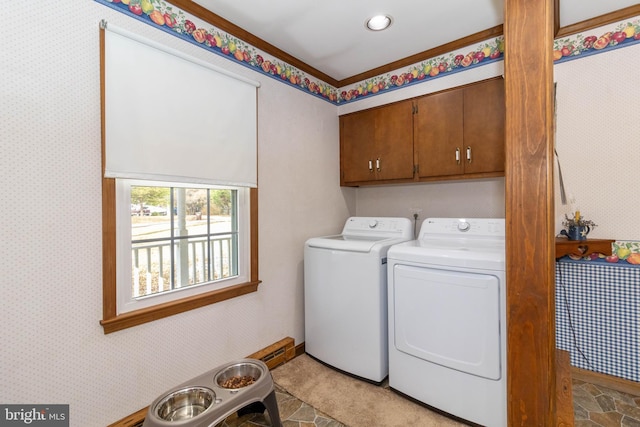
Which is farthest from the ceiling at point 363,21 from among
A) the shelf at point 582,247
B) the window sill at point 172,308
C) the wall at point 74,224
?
the window sill at point 172,308

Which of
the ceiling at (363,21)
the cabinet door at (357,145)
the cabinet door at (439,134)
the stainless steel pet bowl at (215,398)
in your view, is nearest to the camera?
the stainless steel pet bowl at (215,398)

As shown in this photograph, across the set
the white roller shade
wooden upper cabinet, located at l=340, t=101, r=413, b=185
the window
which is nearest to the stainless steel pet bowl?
the window

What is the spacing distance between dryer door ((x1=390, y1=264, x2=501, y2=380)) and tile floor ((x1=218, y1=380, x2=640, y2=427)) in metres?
0.64

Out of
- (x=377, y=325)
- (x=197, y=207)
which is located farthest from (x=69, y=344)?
(x=377, y=325)

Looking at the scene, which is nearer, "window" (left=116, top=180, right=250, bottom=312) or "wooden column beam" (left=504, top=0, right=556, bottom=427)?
"wooden column beam" (left=504, top=0, right=556, bottom=427)

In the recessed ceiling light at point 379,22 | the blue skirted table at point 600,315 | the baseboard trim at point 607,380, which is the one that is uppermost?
the recessed ceiling light at point 379,22

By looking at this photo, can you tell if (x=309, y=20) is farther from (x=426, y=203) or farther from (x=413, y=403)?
(x=413, y=403)

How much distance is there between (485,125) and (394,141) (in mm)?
721

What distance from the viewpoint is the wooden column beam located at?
49.1 inches

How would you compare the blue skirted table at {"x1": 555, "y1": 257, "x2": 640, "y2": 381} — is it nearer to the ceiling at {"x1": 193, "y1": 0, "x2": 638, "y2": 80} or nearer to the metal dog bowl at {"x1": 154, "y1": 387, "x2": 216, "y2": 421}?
the ceiling at {"x1": 193, "y1": 0, "x2": 638, "y2": 80}

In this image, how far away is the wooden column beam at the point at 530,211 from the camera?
1248 millimetres

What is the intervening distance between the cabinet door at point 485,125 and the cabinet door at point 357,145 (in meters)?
0.81

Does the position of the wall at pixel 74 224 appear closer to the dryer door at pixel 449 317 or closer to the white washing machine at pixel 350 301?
the white washing machine at pixel 350 301

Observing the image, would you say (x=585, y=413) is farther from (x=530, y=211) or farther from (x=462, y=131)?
(x=462, y=131)
